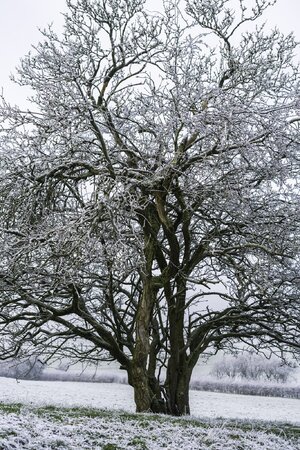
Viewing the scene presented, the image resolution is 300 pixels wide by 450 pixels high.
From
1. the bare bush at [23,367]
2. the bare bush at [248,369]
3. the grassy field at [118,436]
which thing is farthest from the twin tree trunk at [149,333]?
the bare bush at [248,369]

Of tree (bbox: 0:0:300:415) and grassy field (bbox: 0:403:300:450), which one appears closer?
grassy field (bbox: 0:403:300:450)

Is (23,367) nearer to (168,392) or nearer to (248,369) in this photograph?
(248,369)

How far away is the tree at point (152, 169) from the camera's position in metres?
7.78

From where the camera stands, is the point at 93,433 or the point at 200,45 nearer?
the point at 93,433

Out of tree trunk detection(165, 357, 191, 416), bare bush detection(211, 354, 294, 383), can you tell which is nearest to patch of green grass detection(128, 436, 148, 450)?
tree trunk detection(165, 357, 191, 416)

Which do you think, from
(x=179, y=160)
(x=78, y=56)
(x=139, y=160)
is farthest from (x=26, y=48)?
(x=179, y=160)

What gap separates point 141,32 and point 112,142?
2.26m

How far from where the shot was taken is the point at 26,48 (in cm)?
927

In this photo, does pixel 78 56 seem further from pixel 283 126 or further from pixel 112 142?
pixel 283 126

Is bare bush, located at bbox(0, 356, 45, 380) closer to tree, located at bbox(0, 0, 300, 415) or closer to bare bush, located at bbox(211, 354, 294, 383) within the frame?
tree, located at bbox(0, 0, 300, 415)

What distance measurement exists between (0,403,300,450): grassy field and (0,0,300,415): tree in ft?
6.66

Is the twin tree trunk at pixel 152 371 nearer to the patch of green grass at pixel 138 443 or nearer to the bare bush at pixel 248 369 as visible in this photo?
the patch of green grass at pixel 138 443

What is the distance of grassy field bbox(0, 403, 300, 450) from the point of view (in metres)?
4.25

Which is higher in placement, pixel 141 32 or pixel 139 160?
pixel 141 32
